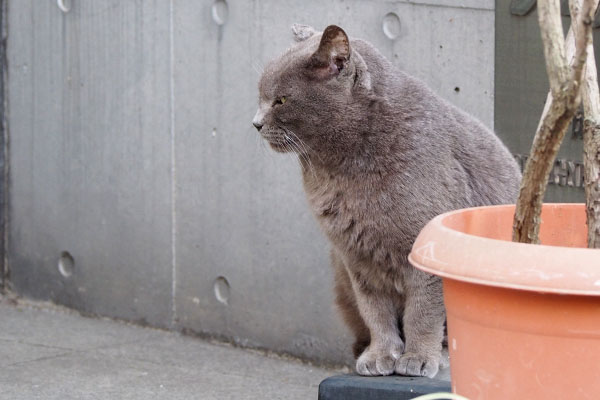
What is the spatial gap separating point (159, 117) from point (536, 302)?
9.88 feet

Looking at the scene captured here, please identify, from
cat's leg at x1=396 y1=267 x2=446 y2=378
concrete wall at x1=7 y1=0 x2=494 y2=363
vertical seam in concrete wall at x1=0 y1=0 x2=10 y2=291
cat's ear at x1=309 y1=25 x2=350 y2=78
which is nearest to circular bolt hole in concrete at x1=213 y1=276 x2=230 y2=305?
concrete wall at x1=7 y1=0 x2=494 y2=363

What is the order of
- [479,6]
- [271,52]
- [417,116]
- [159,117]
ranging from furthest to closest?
[159,117] → [271,52] → [479,6] → [417,116]

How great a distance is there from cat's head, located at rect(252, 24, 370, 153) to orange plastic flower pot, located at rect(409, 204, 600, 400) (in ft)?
3.00

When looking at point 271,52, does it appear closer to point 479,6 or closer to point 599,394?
point 479,6

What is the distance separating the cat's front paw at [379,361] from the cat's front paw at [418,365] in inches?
1.3

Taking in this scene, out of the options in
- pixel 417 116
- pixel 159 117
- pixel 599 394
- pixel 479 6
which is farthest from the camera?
pixel 159 117

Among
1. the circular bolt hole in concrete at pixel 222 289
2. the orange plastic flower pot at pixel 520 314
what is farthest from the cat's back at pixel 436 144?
the circular bolt hole in concrete at pixel 222 289

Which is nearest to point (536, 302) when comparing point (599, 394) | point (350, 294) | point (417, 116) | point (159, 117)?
point (599, 394)

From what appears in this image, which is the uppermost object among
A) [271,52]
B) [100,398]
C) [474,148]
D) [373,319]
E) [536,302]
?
[271,52]

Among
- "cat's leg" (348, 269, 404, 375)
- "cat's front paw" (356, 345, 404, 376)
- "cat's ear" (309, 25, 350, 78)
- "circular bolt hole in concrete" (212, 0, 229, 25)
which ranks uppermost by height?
"circular bolt hole in concrete" (212, 0, 229, 25)

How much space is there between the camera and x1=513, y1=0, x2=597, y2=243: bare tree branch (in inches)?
56.3

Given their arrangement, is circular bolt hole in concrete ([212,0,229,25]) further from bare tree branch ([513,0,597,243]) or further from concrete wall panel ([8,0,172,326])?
bare tree branch ([513,0,597,243])

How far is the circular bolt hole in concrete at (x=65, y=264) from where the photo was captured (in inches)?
185

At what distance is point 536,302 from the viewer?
1.47m
